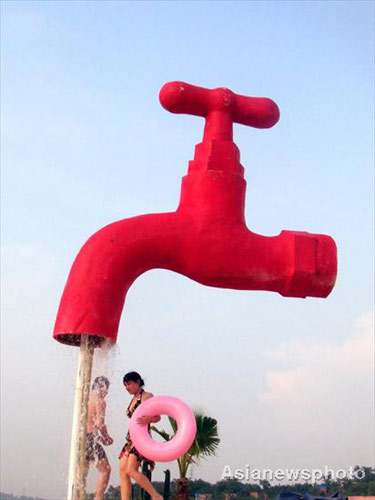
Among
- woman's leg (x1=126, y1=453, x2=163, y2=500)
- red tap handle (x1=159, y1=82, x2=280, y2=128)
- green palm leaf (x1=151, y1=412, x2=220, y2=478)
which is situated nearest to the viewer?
red tap handle (x1=159, y1=82, x2=280, y2=128)

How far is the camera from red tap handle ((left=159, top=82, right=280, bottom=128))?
269 inches

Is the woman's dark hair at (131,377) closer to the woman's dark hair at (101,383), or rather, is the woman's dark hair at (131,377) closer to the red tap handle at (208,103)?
the woman's dark hair at (101,383)

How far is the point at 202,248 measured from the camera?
630 cm

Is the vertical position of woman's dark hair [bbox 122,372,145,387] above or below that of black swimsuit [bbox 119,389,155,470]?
above

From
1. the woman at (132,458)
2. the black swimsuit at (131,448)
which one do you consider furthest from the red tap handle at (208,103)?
the black swimsuit at (131,448)

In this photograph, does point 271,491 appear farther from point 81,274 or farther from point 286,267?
point 81,274

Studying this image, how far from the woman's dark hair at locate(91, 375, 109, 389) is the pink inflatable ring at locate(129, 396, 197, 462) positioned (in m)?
0.53

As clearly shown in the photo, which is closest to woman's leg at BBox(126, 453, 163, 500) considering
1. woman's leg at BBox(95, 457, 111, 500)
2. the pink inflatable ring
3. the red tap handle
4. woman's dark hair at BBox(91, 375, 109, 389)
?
woman's leg at BBox(95, 457, 111, 500)

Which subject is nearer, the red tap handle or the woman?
the red tap handle

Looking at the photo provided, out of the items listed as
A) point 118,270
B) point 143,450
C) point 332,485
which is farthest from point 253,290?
point 332,485

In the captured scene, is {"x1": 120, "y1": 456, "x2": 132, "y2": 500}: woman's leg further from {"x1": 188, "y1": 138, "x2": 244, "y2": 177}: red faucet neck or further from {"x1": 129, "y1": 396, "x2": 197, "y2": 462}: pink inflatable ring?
{"x1": 188, "y1": 138, "x2": 244, "y2": 177}: red faucet neck

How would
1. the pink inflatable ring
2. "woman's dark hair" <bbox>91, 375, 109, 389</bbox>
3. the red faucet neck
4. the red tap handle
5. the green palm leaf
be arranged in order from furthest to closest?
the green palm leaf → the red tap handle → the red faucet neck → "woman's dark hair" <bbox>91, 375, 109, 389</bbox> → the pink inflatable ring

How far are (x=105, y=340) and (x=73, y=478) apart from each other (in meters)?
1.18

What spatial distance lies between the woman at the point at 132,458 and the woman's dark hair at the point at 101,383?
83 cm
